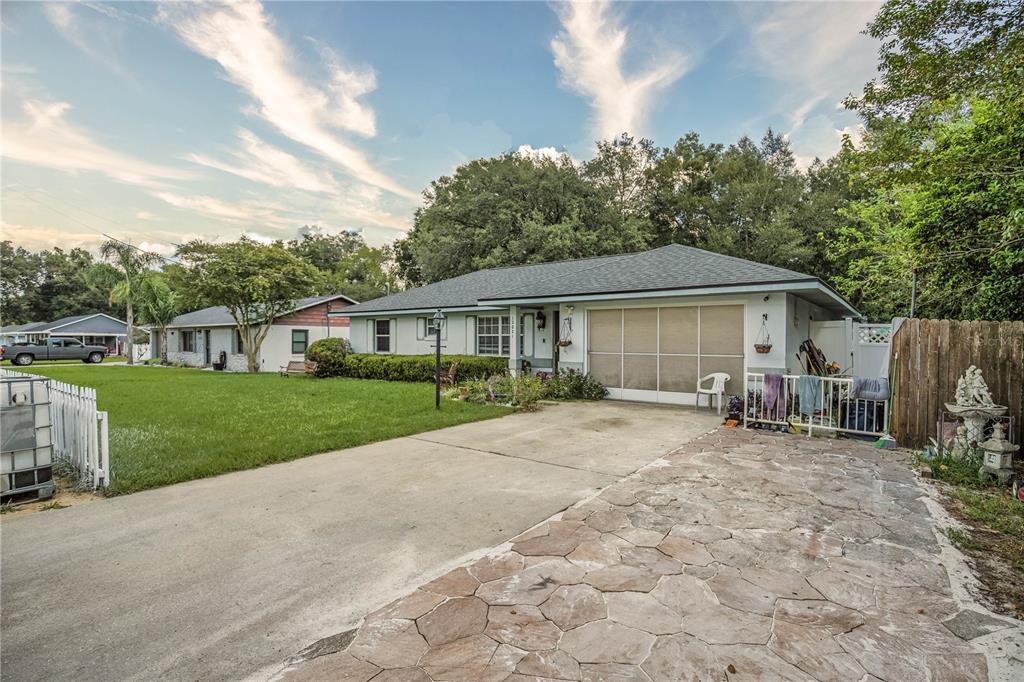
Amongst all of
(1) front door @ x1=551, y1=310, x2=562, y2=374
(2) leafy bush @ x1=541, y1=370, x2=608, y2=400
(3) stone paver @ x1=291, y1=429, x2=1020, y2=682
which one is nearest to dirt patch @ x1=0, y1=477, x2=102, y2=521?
(3) stone paver @ x1=291, y1=429, x2=1020, y2=682

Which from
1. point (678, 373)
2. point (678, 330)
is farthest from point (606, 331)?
point (678, 373)

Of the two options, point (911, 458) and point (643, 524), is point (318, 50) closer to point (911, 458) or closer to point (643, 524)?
point (643, 524)

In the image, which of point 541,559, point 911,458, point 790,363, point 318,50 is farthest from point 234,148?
point 911,458

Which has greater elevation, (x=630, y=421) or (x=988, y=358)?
(x=988, y=358)

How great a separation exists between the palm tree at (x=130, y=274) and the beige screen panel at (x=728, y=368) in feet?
105

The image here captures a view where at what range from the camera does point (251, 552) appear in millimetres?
3139

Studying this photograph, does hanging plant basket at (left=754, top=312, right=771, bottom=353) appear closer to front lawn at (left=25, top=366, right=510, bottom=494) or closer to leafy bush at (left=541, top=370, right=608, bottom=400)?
leafy bush at (left=541, top=370, right=608, bottom=400)

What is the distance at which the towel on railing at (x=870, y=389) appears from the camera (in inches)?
264

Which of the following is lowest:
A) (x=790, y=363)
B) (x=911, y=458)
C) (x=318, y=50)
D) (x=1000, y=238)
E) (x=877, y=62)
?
(x=911, y=458)

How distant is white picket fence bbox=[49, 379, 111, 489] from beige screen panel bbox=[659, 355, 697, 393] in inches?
370

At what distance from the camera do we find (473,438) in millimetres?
6816

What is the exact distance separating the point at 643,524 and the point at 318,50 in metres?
11.5

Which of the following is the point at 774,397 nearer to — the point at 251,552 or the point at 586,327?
the point at 586,327

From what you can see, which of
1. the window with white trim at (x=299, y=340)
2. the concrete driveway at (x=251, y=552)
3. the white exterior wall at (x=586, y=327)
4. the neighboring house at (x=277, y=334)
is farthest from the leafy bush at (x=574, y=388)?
the window with white trim at (x=299, y=340)
